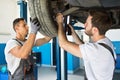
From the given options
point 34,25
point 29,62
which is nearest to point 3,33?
point 29,62

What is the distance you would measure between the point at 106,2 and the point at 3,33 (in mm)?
5187

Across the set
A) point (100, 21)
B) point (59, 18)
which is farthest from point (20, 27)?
point (100, 21)

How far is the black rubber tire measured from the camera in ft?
5.87

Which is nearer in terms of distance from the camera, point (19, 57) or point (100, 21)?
point (100, 21)

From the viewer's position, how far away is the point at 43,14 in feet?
5.91

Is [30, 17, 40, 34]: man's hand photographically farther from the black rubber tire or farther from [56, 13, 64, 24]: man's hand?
[56, 13, 64, 24]: man's hand

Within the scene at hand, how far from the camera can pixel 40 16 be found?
182 centimetres

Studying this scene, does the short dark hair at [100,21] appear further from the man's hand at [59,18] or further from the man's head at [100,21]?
the man's hand at [59,18]

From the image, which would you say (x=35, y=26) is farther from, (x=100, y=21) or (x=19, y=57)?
(x=100, y=21)

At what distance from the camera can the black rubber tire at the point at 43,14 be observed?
5.87 feet

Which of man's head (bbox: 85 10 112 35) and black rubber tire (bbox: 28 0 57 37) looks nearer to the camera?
man's head (bbox: 85 10 112 35)

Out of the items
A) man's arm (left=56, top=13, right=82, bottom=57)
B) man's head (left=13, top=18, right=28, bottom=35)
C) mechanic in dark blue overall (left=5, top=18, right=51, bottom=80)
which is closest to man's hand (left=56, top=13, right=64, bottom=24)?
man's arm (left=56, top=13, right=82, bottom=57)

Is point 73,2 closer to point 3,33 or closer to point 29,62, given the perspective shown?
point 29,62

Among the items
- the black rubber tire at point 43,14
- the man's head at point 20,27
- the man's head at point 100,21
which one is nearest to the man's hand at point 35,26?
the black rubber tire at point 43,14
